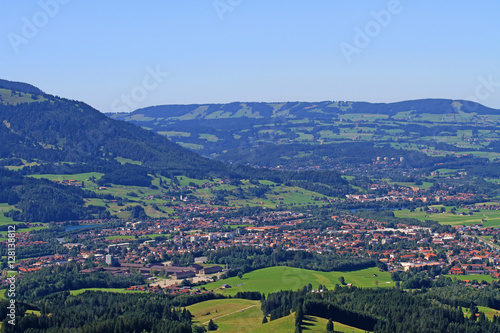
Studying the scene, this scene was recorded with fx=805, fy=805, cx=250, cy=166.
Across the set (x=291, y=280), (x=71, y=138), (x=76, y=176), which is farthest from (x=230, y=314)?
(x=71, y=138)

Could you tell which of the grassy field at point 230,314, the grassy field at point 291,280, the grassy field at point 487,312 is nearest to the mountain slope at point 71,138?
the grassy field at point 291,280

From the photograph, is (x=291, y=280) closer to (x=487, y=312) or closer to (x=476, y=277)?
(x=476, y=277)

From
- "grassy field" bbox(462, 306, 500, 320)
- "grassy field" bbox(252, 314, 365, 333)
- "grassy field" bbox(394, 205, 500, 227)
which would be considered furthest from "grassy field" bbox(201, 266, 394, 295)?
"grassy field" bbox(394, 205, 500, 227)

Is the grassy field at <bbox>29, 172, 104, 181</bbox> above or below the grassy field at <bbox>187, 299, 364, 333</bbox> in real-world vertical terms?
above

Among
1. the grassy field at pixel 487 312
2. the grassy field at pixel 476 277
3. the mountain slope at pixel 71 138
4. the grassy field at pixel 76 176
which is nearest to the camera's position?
the grassy field at pixel 487 312

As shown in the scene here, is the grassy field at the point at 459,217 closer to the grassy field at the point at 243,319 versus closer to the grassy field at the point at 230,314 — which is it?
the grassy field at the point at 230,314

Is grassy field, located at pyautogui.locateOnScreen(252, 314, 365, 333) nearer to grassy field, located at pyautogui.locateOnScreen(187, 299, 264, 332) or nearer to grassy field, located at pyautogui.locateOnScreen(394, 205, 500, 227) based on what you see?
grassy field, located at pyautogui.locateOnScreen(187, 299, 264, 332)
